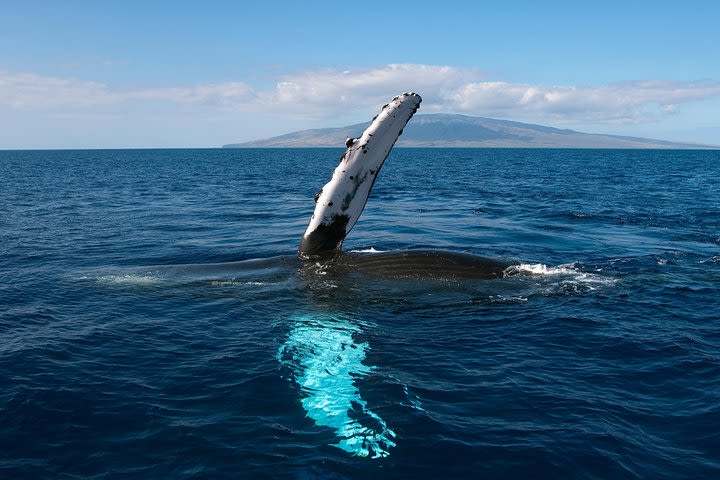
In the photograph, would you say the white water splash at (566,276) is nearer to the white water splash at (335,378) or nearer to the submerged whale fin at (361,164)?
the submerged whale fin at (361,164)

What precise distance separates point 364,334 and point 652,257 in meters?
11.6

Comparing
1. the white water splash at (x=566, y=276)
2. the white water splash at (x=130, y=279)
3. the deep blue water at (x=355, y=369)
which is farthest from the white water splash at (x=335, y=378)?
the white water splash at (x=566, y=276)

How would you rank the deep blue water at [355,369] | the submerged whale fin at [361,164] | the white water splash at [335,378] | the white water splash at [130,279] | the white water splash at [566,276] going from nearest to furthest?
1. the deep blue water at [355,369]
2. the white water splash at [335,378]
3. the submerged whale fin at [361,164]
4. the white water splash at [566,276]
5. the white water splash at [130,279]

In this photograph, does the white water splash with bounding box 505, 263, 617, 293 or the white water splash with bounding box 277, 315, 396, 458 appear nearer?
the white water splash with bounding box 277, 315, 396, 458

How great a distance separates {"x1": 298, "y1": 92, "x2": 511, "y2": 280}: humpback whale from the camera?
12.7m

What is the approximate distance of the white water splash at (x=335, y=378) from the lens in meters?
7.27

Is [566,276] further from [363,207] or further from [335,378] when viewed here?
[335,378]

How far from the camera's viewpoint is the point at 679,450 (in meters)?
6.99

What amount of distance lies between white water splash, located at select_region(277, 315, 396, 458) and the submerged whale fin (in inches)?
113

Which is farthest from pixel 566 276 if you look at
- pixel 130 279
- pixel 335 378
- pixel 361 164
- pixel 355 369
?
pixel 130 279

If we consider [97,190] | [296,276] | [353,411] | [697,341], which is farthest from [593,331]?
[97,190]

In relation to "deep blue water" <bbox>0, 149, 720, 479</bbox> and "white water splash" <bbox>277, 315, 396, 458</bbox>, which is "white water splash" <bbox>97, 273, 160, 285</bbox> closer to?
"deep blue water" <bbox>0, 149, 720, 479</bbox>

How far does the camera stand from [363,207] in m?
13.2

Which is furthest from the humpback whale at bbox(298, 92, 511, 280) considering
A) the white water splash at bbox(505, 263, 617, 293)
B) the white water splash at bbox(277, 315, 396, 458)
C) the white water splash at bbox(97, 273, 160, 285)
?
the white water splash at bbox(97, 273, 160, 285)
